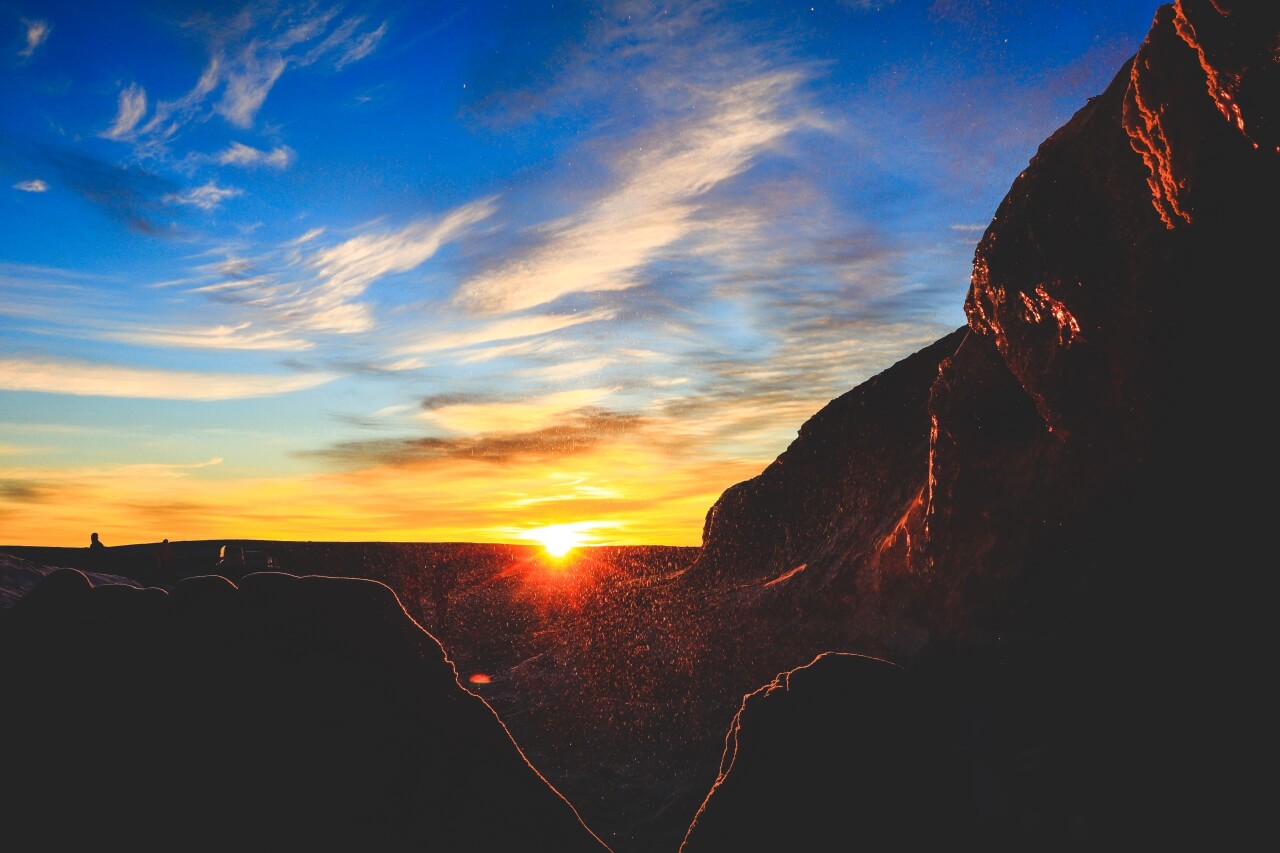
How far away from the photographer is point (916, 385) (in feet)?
55.5

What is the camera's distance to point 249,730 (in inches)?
194

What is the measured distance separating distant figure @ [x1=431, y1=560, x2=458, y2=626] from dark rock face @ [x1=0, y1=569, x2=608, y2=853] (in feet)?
87.9

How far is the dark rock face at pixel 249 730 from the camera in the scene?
458cm

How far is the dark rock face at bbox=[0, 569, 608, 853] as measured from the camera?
15.0 ft

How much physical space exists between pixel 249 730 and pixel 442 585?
36.1 metres

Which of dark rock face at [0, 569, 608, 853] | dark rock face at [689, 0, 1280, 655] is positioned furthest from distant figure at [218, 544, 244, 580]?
dark rock face at [689, 0, 1280, 655]

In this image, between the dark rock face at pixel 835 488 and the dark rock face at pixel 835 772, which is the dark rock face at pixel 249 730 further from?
the dark rock face at pixel 835 488

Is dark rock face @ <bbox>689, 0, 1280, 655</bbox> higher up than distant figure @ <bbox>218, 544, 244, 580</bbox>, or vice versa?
dark rock face @ <bbox>689, 0, 1280, 655</bbox>

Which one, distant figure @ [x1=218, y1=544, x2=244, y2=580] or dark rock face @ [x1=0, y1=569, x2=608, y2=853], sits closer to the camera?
dark rock face @ [x1=0, y1=569, x2=608, y2=853]

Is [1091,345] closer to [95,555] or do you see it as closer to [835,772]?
[835,772]

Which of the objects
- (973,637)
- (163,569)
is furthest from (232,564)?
(163,569)

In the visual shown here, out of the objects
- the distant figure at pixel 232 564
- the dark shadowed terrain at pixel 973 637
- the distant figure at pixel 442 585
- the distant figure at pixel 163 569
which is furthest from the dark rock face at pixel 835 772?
the distant figure at pixel 442 585

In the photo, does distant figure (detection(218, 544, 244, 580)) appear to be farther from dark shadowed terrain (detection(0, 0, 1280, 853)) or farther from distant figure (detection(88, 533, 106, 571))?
distant figure (detection(88, 533, 106, 571))

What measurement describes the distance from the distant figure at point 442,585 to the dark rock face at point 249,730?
26.8m
